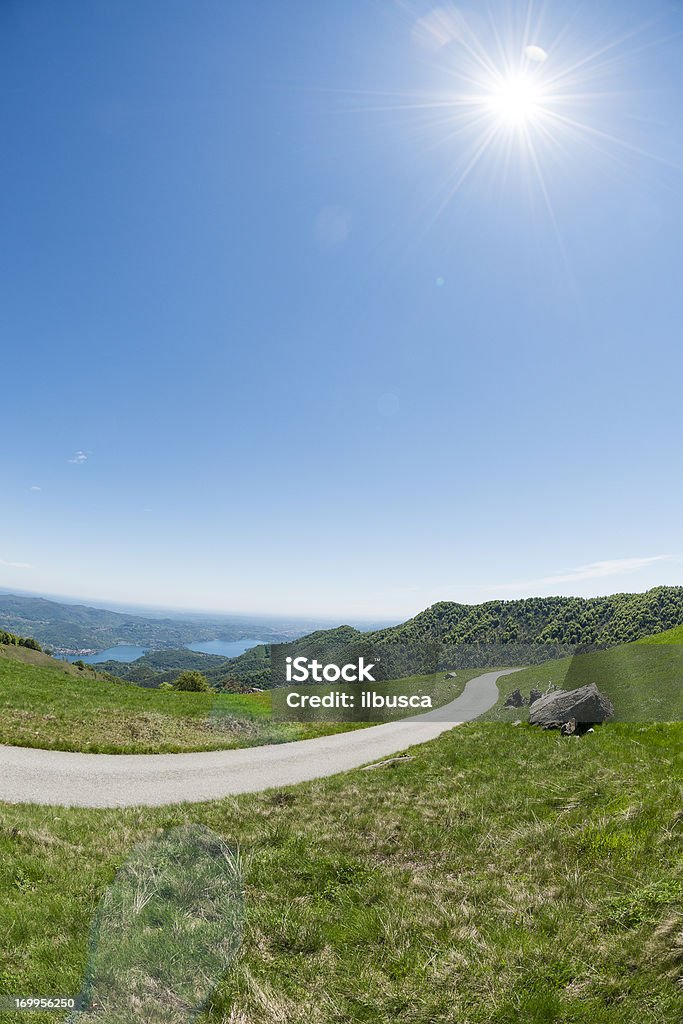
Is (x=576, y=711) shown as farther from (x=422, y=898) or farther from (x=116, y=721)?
(x=116, y=721)

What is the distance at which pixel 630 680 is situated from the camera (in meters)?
24.3

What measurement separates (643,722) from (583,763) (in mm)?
5163

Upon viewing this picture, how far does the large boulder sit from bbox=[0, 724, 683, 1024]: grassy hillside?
6.19 metres

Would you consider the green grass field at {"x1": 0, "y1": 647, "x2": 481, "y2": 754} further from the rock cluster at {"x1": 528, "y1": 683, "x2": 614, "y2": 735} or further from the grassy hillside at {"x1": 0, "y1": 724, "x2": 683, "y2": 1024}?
the rock cluster at {"x1": 528, "y1": 683, "x2": 614, "y2": 735}

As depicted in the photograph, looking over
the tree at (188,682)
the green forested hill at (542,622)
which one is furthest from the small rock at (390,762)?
the green forested hill at (542,622)

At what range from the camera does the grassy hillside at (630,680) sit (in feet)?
58.5

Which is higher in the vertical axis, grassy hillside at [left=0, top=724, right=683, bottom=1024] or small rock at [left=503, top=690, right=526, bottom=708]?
grassy hillside at [left=0, top=724, right=683, bottom=1024]

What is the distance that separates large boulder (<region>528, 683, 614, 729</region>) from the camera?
17.9m

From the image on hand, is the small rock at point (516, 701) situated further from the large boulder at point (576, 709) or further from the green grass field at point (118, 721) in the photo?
the green grass field at point (118, 721)

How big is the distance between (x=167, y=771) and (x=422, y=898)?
12284 millimetres

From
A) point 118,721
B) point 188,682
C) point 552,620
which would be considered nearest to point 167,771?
point 118,721

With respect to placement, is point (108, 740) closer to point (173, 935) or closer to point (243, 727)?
point (243, 727)

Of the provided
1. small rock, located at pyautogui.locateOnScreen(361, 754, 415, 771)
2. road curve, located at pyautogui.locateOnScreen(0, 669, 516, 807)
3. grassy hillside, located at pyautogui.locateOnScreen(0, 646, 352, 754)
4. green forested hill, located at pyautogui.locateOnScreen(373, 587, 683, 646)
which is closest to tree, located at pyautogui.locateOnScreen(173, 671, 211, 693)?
grassy hillside, located at pyautogui.locateOnScreen(0, 646, 352, 754)

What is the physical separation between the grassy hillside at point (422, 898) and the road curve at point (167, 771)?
2316 mm
